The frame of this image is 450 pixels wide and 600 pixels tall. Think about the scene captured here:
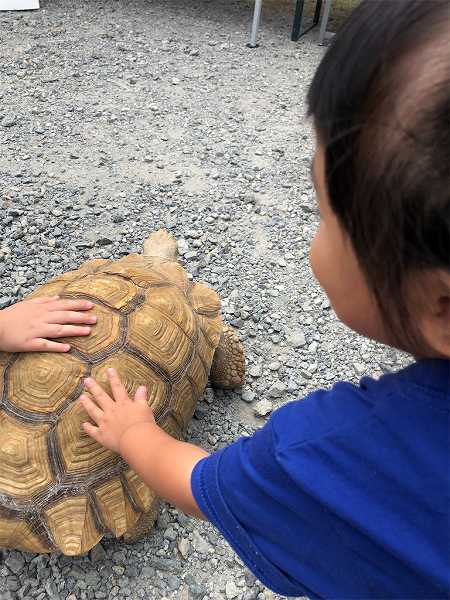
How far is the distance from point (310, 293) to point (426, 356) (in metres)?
1.67

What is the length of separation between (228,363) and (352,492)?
1.20m

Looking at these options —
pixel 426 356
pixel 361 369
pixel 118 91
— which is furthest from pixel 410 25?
pixel 118 91

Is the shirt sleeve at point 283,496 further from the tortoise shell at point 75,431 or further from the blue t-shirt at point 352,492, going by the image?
the tortoise shell at point 75,431

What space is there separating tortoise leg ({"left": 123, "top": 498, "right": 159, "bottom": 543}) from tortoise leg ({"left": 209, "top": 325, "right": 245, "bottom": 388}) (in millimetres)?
A: 501

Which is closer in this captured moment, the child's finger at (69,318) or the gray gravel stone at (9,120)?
the child's finger at (69,318)

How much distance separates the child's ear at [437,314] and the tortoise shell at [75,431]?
0.92 m

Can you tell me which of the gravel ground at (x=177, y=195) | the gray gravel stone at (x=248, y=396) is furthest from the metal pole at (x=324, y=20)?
the gray gravel stone at (x=248, y=396)

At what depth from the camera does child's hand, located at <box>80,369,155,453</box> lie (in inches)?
45.7

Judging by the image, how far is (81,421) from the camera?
1.33 m

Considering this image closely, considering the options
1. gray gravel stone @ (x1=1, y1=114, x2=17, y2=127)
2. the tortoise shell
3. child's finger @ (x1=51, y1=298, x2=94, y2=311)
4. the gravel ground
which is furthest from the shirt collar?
gray gravel stone @ (x1=1, y1=114, x2=17, y2=127)

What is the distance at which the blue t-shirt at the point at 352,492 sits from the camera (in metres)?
0.63

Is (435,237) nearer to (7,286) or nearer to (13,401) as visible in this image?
(13,401)

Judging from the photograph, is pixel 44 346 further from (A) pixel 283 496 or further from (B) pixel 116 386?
(A) pixel 283 496

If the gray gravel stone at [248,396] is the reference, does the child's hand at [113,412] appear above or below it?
above
